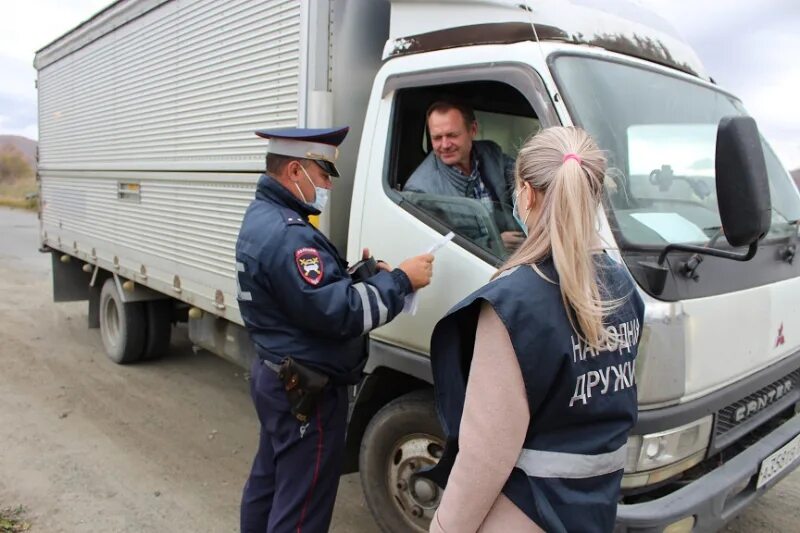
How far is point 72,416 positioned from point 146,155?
210 centimetres

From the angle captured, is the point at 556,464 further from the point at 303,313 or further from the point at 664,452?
the point at 303,313

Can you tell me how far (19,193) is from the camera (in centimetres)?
3750

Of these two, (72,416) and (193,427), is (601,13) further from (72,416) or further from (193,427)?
(72,416)

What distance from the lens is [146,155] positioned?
15.2 feet

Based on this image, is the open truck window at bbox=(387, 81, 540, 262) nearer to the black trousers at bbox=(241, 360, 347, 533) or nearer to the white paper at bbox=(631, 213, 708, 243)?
the white paper at bbox=(631, 213, 708, 243)

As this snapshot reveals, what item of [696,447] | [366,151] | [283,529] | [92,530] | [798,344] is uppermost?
[366,151]

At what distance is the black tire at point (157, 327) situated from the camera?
223 inches

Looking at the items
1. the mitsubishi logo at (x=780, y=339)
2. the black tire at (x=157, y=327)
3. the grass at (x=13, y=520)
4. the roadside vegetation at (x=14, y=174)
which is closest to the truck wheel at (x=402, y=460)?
the mitsubishi logo at (x=780, y=339)

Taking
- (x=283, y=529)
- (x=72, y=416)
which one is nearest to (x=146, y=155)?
(x=72, y=416)

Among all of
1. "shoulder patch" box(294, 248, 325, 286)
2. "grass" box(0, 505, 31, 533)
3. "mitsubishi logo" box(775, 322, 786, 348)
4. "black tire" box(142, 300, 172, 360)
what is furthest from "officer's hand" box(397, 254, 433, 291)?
"black tire" box(142, 300, 172, 360)

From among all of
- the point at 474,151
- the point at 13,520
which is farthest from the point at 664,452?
the point at 13,520

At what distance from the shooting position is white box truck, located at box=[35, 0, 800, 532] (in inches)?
78.6

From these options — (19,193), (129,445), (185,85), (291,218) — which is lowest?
(129,445)

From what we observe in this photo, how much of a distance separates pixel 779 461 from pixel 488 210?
5.24 feet
